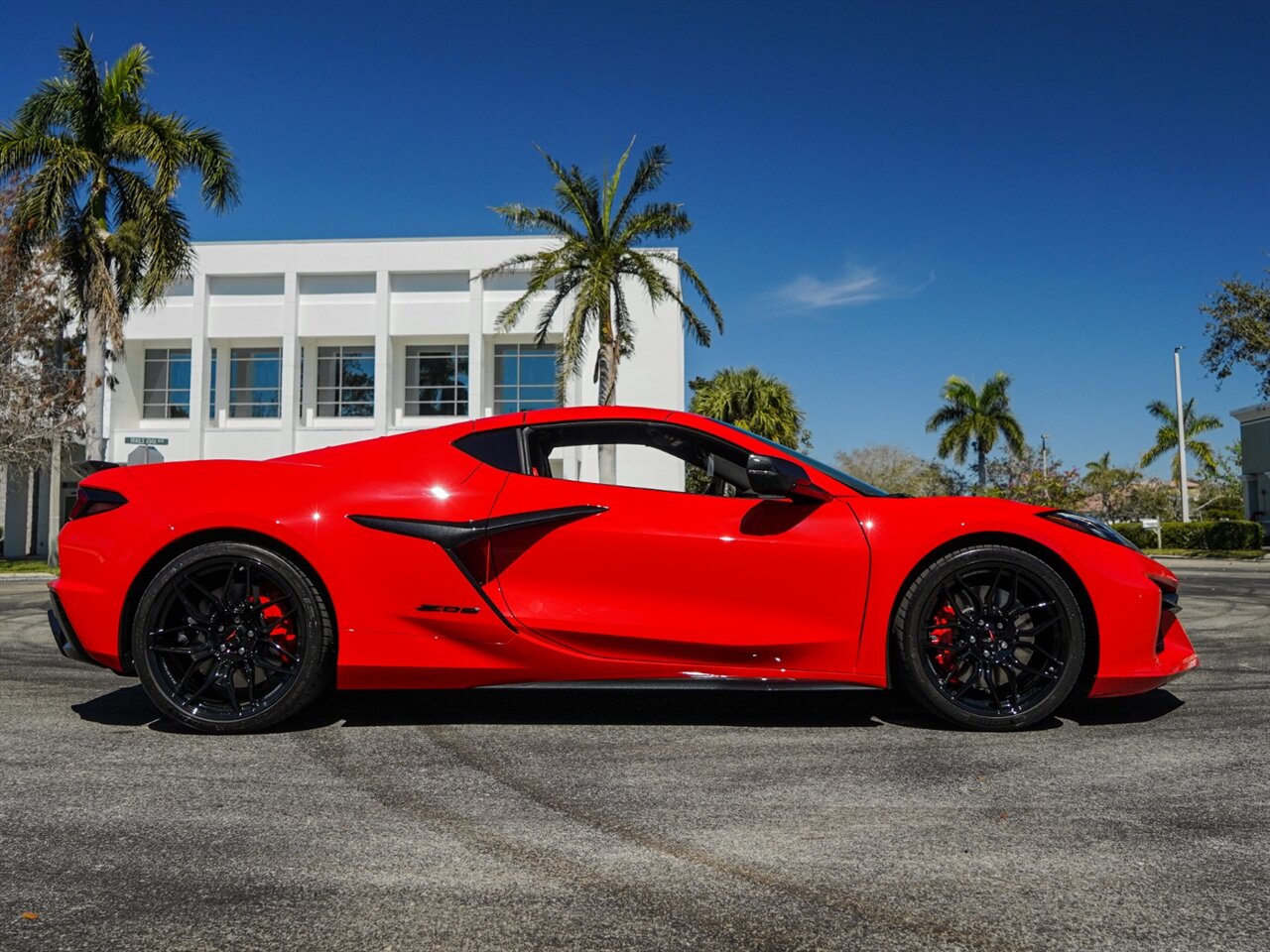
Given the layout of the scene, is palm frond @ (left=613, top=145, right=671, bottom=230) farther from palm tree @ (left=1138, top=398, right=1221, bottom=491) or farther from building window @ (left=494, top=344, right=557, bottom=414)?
palm tree @ (left=1138, top=398, right=1221, bottom=491)

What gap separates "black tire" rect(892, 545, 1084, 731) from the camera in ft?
12.4

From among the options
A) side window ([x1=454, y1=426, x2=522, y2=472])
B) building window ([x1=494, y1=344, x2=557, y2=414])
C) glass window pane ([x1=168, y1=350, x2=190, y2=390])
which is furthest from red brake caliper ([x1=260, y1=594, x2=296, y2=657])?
glass window pane ([x1=168, y1=350, x2=190, y2=390])

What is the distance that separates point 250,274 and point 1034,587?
33.1 m

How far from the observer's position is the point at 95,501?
13.1ft

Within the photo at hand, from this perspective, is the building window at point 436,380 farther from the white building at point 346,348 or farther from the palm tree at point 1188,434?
the palm tree at point 1188,434

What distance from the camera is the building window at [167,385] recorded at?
34.4 m

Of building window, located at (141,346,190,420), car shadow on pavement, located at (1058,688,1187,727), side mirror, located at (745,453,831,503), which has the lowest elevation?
car shadow on pavement, located at (1058,688,1187,727)

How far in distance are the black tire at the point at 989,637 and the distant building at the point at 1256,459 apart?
48987 millimetres

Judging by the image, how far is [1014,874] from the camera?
2322 millimetres

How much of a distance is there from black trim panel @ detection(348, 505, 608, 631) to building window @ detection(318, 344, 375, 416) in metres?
31.2

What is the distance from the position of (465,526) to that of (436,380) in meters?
30.8

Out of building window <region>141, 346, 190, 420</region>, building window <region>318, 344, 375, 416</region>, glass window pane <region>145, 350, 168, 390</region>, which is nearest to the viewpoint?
building window <region>318, 344, 375, 416</region>

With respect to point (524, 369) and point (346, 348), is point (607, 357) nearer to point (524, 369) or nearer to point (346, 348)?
point (524, 369)

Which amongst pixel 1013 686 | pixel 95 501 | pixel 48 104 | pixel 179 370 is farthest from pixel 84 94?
pixel 1013 686
